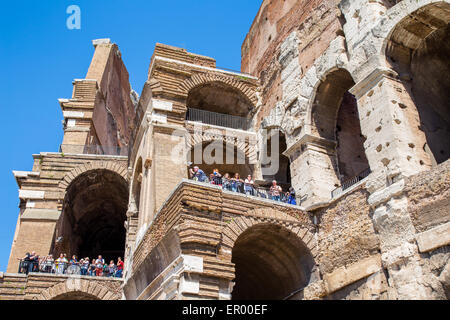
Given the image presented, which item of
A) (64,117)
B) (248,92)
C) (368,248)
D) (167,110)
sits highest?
(64,117)

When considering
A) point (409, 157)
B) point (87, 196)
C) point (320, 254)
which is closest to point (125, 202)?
point (87, 196)

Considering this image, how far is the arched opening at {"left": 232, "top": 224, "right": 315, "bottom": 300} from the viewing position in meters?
10.3

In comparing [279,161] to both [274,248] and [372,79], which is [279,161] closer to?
[274,248]

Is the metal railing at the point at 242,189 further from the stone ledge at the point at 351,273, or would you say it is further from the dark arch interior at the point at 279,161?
the dark arch interior at the point at 279,161

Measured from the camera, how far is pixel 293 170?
1208 cm

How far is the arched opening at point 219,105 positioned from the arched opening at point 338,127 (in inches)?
160

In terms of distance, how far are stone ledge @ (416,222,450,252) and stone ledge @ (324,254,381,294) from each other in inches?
40.4

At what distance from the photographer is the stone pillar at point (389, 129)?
29.5 feet

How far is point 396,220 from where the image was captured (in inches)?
336

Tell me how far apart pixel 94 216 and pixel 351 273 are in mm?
16352

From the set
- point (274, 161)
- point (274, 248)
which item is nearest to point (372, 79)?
point (274, 248)

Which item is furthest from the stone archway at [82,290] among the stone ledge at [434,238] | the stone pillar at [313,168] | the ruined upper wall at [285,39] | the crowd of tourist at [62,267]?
the stone ledge at [434,238]
